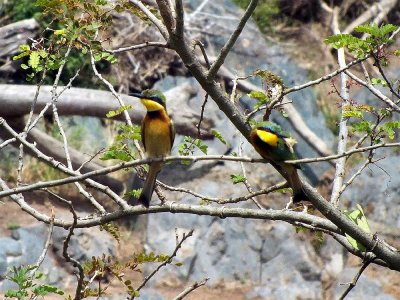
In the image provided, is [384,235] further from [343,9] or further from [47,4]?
[47,4]

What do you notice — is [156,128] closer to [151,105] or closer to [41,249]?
[151,105]

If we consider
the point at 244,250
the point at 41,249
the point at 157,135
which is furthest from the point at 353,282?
the point at 244,250

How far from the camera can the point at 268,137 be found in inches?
96.0

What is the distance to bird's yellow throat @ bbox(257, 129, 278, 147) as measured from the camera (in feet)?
7.93

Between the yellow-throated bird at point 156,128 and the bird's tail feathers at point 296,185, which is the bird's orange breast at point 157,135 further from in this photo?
the bird's tail feathers at point 296,185

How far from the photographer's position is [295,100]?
10.1 metres

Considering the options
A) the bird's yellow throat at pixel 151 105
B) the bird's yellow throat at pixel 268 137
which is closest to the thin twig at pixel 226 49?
the bird's yellow throat at pixel 268 137

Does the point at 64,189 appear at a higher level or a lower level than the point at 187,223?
higher

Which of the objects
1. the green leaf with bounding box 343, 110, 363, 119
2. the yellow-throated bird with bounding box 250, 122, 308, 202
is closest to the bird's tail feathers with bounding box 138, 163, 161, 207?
the yellow-throated bird with bounding box 250, 122, 308, 202

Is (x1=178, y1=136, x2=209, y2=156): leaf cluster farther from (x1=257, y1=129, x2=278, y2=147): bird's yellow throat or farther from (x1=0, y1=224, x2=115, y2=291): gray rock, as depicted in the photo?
(x1=0, y1=224, x2=115, y2=291): gray rock

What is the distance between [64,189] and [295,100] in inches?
133

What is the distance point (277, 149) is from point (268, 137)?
52mm

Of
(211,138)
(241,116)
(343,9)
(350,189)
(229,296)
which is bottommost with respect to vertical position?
(241,116)

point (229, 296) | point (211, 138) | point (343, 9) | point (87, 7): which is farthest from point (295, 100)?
point (87, 7)
